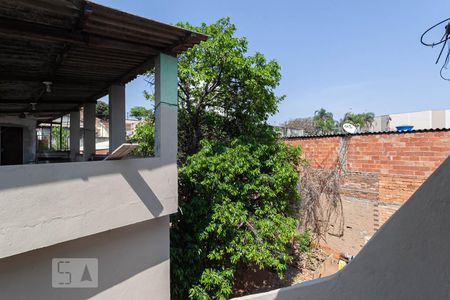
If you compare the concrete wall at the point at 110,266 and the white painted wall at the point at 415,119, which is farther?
the white painted wall at the point at 415,119

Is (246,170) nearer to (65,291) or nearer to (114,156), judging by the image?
(114,156)

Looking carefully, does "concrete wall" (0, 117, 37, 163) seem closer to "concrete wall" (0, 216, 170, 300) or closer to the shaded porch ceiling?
the shaded porch ceiling

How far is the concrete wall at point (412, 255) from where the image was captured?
1.18 meters

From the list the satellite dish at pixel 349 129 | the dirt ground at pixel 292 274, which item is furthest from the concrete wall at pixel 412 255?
the satellite dish at pixel 349 129

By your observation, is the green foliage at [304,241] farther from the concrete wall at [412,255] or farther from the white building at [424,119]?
the white building at [424,119]

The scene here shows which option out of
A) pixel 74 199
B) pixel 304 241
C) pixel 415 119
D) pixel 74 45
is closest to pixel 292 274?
pixel 304 241

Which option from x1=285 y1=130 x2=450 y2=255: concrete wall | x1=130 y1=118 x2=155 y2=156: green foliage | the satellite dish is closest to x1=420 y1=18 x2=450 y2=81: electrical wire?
x1=285 y1=130 x2=450 y2=255: concrete wall

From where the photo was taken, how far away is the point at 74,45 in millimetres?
3801

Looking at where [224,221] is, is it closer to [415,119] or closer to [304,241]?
[304,241]

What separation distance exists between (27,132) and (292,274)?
10265 mm

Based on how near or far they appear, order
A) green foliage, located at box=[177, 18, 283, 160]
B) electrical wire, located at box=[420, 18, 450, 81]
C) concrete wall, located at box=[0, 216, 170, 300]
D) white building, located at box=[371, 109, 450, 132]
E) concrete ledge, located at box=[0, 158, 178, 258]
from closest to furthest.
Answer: electrical wire, located at box=[420, 18, 450, 81] < concrete ledge, located at box=[0, 158, 178, 258] < concrete wall, located at box=[0, 216, 170, 300] < green foliage, located at box=[177, 18, 283, 160] < white building, located at box=[371, 109, 450, 132]

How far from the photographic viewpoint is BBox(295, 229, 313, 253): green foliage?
8.25m

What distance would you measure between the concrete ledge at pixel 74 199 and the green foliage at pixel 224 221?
5.45 ft

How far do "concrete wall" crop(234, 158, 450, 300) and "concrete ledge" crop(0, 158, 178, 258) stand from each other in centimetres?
274
